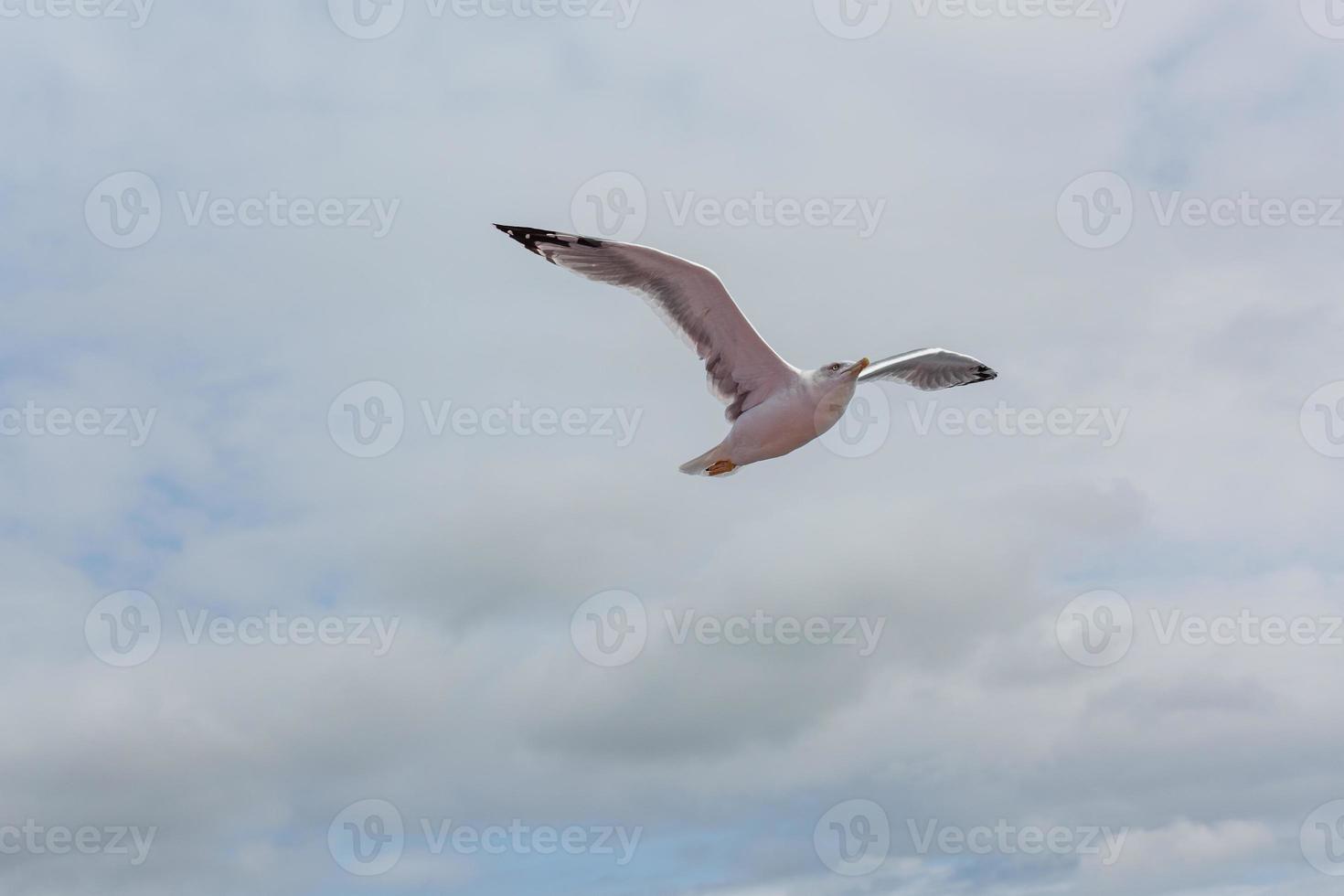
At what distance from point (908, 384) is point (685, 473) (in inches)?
235

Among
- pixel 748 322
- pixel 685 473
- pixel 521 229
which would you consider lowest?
pixel 685 473

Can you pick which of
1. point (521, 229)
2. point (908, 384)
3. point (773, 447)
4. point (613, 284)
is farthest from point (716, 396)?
point (908, 384)

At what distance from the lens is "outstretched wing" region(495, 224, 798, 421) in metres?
17.4

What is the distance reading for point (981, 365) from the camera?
23453 mm

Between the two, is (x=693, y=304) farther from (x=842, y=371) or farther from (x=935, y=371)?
(x=935, y=371)

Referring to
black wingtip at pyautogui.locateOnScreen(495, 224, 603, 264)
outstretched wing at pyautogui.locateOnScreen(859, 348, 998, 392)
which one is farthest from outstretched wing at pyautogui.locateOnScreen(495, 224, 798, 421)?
outstretched wing at pyautogui.locateOnScreen(859, 348, 998, 392)

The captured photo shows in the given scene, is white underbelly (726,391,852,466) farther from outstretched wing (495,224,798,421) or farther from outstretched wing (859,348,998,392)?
outstretched wing (859,348,998,392)

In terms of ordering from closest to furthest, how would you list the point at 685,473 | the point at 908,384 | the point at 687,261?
the point at 687,261
the point at 685,473
the point at 908,384

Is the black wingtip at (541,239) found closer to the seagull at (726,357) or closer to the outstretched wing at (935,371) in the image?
the seagull at (726,357)

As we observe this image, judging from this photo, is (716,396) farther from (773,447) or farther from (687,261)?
(687,261)

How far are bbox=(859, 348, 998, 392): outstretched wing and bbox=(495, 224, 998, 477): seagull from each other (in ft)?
11.3

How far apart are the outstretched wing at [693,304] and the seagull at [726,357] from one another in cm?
1

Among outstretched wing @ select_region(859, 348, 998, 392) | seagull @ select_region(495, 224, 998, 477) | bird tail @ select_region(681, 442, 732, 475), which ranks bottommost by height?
bird tail @ select_region(681, 442, 732, 475)

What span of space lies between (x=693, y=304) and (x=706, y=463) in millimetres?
2264
